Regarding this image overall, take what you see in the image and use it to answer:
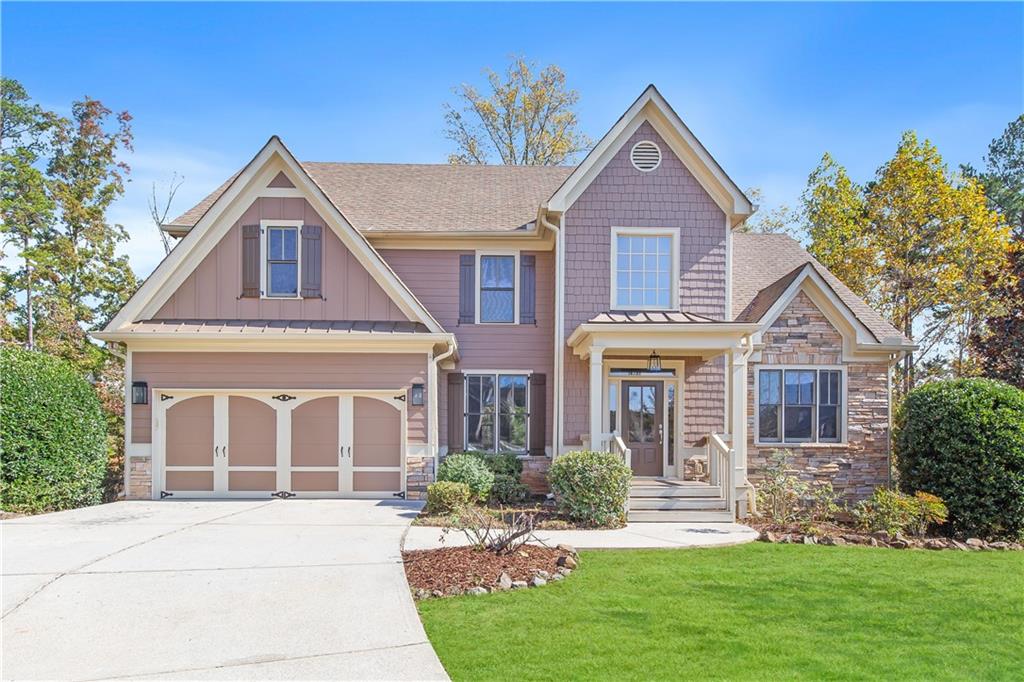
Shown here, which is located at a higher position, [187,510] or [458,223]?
[458,223]

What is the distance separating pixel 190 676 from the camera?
4973 millimetres

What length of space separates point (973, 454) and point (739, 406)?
145 inches

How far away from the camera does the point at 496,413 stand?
14.9 meters

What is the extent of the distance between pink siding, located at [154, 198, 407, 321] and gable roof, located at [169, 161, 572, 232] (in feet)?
3.36

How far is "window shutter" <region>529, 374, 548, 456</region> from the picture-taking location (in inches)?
581

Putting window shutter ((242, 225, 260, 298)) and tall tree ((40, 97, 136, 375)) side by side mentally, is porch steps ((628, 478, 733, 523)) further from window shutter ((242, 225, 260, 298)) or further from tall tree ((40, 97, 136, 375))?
tall tree ((40, 97, 136, 375))

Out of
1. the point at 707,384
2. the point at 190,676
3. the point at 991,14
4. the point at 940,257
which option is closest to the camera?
the point at 190,676

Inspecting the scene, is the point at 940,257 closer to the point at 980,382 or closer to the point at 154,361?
the point at 980,382

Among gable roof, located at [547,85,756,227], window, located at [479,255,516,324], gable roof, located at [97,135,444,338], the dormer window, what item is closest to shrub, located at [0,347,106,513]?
gable roof, located at [97,135,444,338]

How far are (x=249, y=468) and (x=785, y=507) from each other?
967 cm

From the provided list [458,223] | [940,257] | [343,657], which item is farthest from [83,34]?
[940,257]

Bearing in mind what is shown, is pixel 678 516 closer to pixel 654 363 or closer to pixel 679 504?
pixel 679 504

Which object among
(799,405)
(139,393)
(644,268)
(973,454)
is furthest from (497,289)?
(973,454)

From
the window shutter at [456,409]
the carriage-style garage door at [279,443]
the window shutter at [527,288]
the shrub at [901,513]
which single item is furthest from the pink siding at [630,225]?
the shrub at [901,513]
